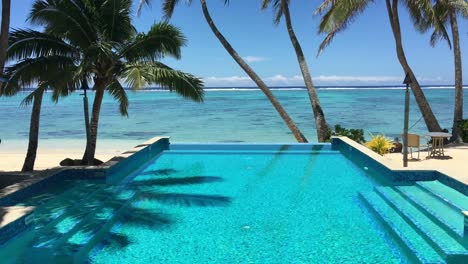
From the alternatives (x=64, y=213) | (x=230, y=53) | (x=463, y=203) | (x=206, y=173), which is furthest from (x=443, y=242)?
(x=230, y=53)

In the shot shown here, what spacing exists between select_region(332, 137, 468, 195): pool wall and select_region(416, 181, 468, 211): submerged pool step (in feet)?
0.31

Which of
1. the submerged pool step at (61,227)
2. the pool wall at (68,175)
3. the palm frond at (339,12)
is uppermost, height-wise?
the palm frond at (339,12)

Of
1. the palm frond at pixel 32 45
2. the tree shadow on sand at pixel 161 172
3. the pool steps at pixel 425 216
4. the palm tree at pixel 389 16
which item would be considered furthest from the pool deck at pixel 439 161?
the palm frond at pixel 32 45

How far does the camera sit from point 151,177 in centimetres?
937

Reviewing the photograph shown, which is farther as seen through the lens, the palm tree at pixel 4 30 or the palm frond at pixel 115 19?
the palm frond at pixel 115 19

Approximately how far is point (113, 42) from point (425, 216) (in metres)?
6.29

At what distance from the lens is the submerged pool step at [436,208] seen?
18.4ft

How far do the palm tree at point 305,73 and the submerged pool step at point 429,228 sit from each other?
703 centimetres

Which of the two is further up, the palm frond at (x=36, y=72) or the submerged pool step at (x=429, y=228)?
the palm frond at (x=36, y=72)

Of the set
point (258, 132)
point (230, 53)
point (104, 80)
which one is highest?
point (230, 53)

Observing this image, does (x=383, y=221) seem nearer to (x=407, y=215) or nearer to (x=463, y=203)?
(x=407, y=215)

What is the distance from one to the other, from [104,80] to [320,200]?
5.11 meters

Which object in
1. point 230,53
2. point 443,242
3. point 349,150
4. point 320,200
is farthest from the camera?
point 230,53

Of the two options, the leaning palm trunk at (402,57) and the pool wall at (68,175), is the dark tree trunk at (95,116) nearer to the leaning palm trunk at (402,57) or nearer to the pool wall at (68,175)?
the pool wall at (68,175)
